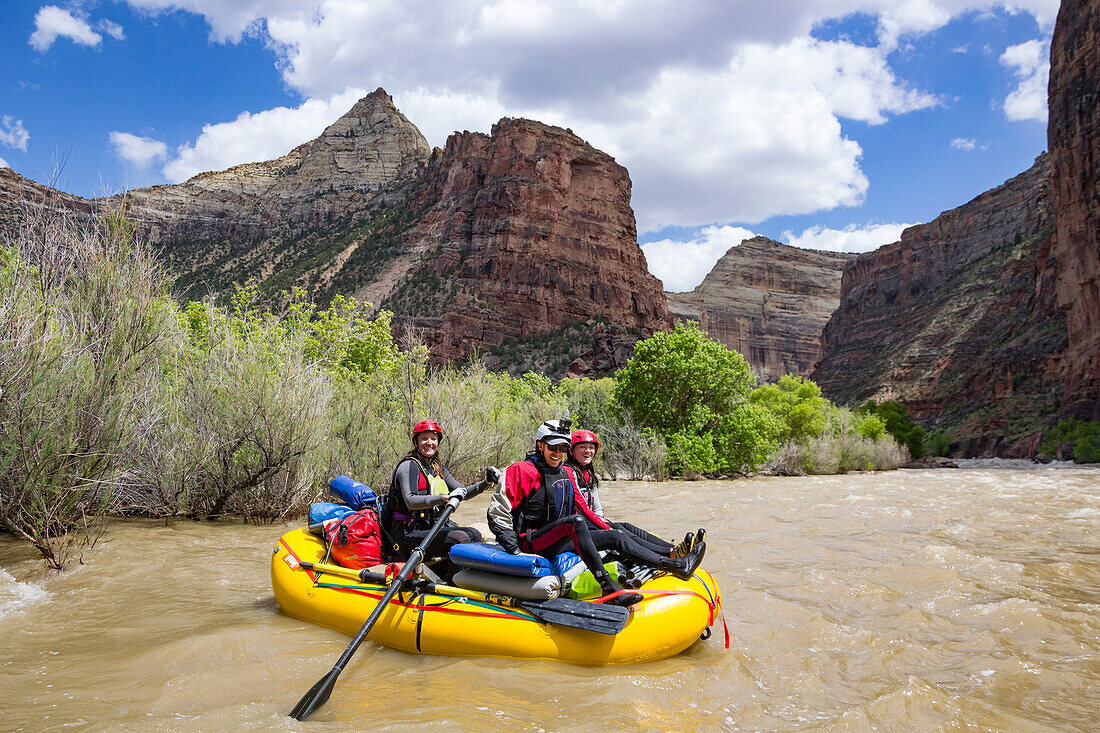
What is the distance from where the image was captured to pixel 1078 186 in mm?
45062

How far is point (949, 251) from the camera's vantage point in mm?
99125

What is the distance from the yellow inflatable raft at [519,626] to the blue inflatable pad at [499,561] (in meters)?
0.28

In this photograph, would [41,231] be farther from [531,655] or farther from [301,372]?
[531,655]

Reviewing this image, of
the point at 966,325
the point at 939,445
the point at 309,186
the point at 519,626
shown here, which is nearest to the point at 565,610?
the point at 519,626

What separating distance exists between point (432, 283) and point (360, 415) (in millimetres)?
62351

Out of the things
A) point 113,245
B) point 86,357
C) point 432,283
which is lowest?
point 86,357

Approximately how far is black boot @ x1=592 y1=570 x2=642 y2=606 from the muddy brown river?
455 millimetres

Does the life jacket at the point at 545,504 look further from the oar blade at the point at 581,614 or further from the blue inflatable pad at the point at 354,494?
the blue inflatable pad at the point at 354,494

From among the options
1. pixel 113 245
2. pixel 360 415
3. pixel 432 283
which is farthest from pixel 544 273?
pixel 113 245

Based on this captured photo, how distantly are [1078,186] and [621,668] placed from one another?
59270 mm

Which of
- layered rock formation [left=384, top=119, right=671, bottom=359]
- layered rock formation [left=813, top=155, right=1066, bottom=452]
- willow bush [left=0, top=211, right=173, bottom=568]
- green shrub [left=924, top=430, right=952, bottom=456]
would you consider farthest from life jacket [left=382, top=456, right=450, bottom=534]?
layered rock formation [left=384, top=119, right=671, bottom=359]

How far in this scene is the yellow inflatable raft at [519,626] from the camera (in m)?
4.30

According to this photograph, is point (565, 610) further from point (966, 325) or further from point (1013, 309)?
point (966, 325)

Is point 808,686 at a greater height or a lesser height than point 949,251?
lesser
